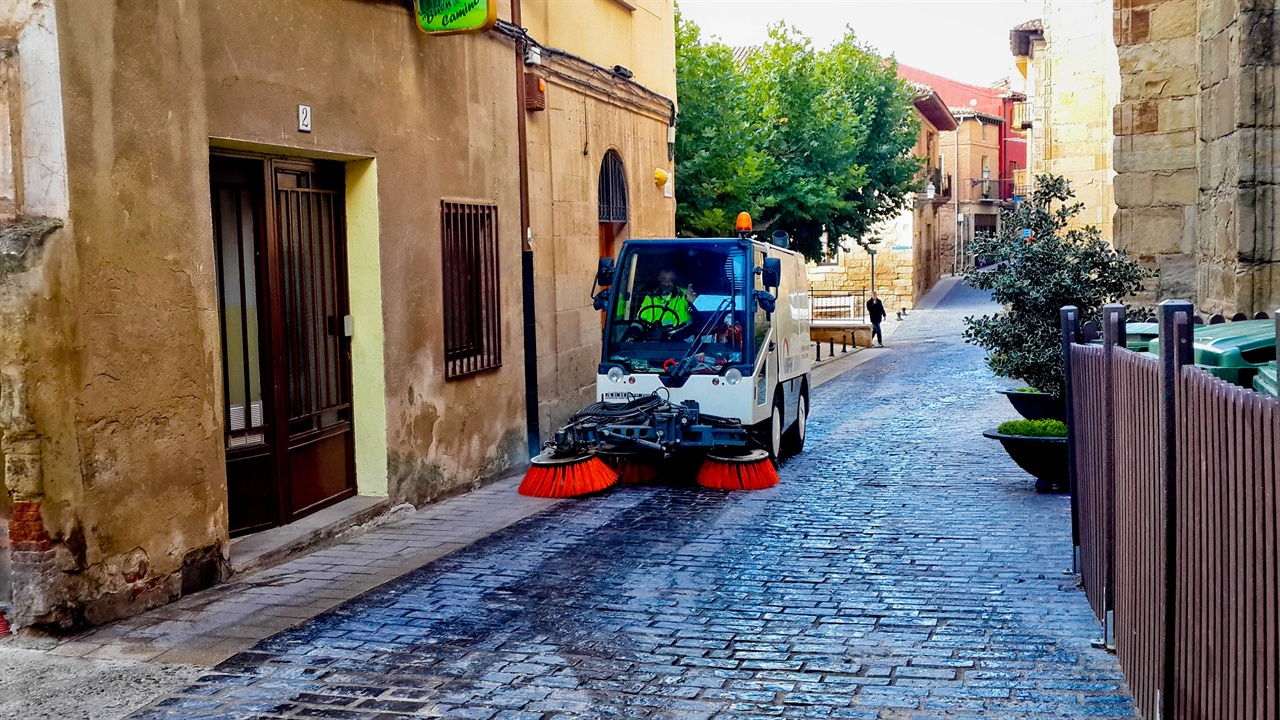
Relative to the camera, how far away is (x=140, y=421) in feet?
22.3

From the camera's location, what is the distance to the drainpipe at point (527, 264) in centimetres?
1227

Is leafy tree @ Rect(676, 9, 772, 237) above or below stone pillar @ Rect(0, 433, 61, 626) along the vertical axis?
above

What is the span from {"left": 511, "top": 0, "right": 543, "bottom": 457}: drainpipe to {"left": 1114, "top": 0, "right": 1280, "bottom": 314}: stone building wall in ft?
18.6

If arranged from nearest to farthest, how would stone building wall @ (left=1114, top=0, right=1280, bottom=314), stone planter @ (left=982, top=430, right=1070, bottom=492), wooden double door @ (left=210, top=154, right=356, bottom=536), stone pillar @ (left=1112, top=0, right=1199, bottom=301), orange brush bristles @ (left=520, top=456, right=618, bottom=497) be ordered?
wooden double door @ (left=210, top=154, right=356, bottom=536) < stone building wall @ (left=1114, top=0, right=1280, bottom=314) < stone planter @ (left=982, top=430, right=1070, bottom=492) < orange brush bristles @ (left=520, top=456, right=618, bottom=497) < stone pillar @ (left=1112, top=0, right=1199, bottom=301)

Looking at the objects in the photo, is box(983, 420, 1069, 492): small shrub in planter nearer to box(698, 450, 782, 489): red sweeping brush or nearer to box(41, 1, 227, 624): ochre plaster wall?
box(698, 450, 782, 489): red sweeping brush

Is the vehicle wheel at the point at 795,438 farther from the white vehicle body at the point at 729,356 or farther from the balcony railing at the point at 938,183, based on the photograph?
the balcony railing at the point at 938,183

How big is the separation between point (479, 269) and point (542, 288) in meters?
1.98

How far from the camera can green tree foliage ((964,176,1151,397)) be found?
10.9 m

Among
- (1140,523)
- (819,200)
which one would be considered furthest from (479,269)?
(819,200)

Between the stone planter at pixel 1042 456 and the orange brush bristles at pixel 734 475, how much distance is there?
1.94 m

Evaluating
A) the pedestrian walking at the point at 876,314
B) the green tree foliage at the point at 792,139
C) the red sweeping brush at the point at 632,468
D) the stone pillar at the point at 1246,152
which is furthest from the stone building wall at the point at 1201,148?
the pedestrian walking at the point at 876,314

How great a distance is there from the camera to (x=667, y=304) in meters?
12.0

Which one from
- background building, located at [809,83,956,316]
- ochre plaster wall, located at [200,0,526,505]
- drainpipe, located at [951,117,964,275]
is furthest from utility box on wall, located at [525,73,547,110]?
drainpipe, located at [951,117,964,275]

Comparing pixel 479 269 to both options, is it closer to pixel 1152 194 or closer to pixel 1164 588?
pixel 1152 194
